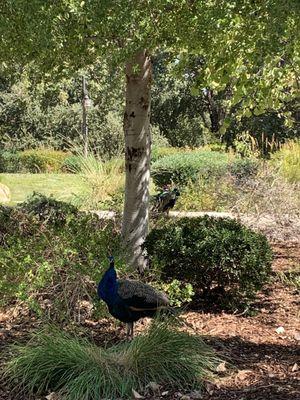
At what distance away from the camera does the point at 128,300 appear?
14.2ft

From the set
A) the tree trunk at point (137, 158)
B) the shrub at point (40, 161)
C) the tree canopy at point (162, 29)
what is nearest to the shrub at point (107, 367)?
the tree canopy at point (162, 29)

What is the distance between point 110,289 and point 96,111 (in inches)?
1067

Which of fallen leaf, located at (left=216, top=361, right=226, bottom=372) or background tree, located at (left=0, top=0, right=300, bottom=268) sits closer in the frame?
background tree, located at (left=0, top=0, right=300, bottom=268)

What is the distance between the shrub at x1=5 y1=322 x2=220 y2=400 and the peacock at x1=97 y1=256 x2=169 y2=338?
34 centimetres

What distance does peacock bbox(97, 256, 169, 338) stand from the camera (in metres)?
4.34

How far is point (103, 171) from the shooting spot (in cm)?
1120

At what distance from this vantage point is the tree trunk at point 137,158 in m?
6.33

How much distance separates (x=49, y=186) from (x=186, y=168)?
3.31 meters

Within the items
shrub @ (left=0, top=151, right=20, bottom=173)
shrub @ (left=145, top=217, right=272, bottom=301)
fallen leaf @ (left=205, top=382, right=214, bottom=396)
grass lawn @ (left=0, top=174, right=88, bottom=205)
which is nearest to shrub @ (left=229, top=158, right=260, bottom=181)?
grass lawn @ (left=0, top=174, right=88, bottom=205)

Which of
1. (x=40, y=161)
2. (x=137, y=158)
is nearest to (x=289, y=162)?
(x=137, y=158)

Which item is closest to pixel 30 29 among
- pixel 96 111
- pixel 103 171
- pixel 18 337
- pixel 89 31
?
pixel 89 31

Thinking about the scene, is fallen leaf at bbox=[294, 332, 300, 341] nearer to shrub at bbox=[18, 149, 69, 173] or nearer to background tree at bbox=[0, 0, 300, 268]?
background tree at bbox=[0, 0, 300, 268]

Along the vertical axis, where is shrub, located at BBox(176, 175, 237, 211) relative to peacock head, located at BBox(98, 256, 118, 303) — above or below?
below

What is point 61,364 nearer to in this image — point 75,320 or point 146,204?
point 75,320
